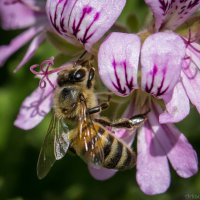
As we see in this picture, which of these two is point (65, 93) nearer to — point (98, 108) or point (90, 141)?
point (98, 108)

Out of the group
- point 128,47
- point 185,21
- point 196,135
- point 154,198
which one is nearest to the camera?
point 128,47

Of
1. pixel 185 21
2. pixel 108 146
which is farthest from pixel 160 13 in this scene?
pixel 108 146

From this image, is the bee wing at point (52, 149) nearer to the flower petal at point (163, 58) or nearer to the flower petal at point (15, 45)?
the flower petal at point (163, 58)

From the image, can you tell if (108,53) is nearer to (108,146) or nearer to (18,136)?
(108,146)

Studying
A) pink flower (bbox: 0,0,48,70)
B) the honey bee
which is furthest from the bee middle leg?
pink flower (bbox: 0,0,48,70)

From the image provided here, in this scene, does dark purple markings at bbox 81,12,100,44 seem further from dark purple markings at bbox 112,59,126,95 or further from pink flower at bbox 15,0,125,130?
dark purple markings at bbox 112,59,126,95
